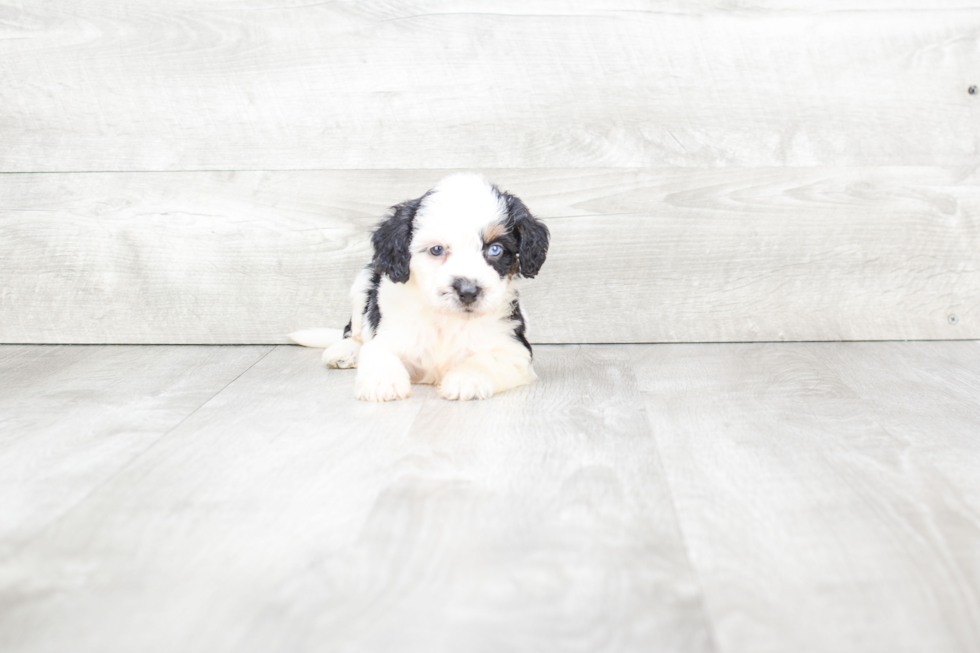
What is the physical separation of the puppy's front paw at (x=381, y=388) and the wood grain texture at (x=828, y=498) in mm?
605

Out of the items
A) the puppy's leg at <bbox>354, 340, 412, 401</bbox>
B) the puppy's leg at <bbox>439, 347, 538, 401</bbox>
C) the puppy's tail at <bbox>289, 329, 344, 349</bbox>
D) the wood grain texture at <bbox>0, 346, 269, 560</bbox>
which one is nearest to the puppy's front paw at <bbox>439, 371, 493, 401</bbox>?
the puppy's leg at <bbox>439, 347, 538, 401</bbox>

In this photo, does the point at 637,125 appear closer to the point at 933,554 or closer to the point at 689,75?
the point at 689,75

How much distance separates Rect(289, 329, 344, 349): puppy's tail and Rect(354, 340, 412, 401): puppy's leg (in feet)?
2.11

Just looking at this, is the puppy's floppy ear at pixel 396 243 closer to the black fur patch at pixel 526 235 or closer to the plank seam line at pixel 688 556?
the black fur patch at pixel 526 235

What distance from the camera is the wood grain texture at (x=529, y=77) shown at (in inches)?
110

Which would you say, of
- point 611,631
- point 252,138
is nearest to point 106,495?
point 611,631

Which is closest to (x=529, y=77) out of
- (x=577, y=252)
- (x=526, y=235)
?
(x=577, y=252)

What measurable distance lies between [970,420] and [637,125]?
55.3 inches

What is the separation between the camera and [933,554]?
3.94 ft

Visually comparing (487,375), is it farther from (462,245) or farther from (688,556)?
(688,556)

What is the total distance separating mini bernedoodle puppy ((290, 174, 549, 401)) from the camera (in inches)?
A: 82.2

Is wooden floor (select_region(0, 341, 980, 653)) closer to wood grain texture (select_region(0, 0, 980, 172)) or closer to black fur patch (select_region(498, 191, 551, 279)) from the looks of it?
black fur patch (select_region(498, 191, 551, 279))

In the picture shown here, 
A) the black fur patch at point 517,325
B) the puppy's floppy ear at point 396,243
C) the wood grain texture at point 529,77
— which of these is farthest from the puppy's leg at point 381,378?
the wood grain texture at point 529,77

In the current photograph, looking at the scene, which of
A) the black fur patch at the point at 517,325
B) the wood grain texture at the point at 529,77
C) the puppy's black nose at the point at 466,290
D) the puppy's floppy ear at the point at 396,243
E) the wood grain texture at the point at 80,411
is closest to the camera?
the wood grain texture at the point at 80,411
